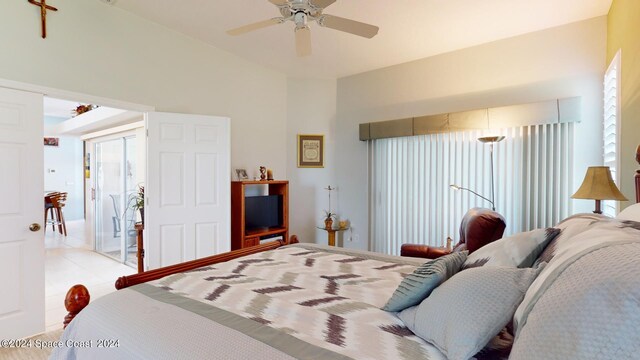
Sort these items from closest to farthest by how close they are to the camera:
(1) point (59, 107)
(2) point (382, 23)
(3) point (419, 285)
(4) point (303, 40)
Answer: (3) point (419, 285) → (4) point (303, 40) → (2) point (382, 23) → (1) point (59, 107)

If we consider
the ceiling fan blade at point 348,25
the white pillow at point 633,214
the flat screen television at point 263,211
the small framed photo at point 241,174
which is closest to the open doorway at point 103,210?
the small framed photo at point 241,174

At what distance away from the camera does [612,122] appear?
8.89 feet

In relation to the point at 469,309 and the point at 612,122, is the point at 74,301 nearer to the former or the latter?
the point at 469,309

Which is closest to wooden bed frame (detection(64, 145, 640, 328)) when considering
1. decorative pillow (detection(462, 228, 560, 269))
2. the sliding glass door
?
decorative pillow (detection(462, 228, 560, 269))

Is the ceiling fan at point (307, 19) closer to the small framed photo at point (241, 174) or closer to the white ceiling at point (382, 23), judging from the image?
the white ceiling at point (382, 23)

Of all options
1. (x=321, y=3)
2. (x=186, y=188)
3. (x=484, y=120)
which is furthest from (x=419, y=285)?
(x=186, y=188)

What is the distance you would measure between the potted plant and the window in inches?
119

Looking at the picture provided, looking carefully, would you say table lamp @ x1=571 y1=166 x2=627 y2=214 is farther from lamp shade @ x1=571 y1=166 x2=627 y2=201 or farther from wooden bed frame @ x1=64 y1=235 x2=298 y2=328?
wooden bed frame @ x1=64 y1=235 x2=298 y2=328

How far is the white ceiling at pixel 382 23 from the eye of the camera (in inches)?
114

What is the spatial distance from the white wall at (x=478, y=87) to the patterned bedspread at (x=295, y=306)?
2.53 m

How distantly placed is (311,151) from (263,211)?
1208mm

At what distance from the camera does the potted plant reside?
4.68 metres

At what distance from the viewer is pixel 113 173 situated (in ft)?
17.3

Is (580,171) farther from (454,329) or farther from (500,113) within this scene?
(454,329)
